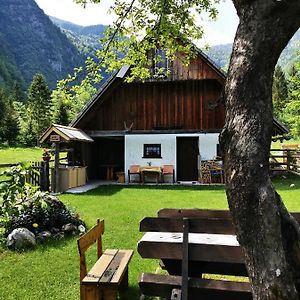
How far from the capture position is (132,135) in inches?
786

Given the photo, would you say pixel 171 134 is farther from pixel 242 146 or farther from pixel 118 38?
pixel 242 146

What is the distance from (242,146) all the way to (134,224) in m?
7.03

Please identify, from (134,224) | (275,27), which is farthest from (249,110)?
(134,224)

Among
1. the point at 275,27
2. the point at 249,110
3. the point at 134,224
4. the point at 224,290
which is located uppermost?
the point at 275,27

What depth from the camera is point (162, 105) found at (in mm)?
19812

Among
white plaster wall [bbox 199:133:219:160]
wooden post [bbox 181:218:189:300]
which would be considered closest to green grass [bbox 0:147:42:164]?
white plaster wall [bbox 199:133:219:160]

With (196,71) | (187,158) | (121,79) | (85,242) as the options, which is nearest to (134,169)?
(187,158)

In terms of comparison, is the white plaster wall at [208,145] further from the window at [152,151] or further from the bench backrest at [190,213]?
the bench backrest at [190,213]

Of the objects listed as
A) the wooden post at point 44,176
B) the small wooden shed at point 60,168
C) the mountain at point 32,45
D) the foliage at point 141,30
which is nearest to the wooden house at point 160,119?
the small wooden shed at point 60,168

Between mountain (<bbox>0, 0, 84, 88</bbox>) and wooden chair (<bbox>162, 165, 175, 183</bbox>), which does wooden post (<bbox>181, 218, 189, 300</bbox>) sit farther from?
mountain (<bbox>0, 0, 84, 88</bbox>)

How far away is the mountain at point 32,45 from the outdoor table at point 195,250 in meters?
143

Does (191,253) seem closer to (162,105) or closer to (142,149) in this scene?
(142,149)

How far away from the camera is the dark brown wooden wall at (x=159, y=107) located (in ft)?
63.5

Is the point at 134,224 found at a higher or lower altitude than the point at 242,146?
lower
